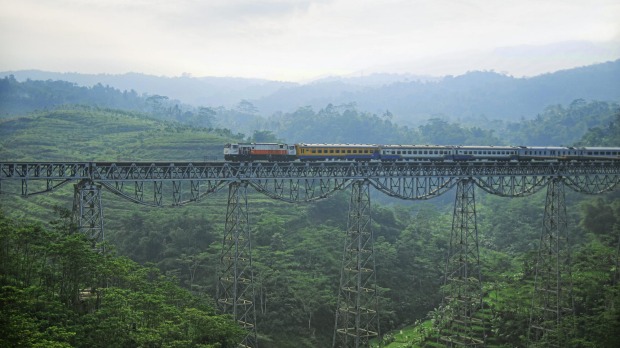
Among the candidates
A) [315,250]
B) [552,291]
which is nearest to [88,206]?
[315,250]

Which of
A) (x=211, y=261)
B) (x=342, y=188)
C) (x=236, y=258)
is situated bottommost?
(x=211, y=261)

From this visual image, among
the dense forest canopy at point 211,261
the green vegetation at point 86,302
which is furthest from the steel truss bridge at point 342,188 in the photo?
the dense forest canopy at point 211,261

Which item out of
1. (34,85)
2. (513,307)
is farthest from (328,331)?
(34,85)

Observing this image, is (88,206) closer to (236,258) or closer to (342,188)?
(236,258)

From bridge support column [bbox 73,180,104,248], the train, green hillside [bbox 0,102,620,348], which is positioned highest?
the train

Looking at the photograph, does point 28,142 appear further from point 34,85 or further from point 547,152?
point 34,85

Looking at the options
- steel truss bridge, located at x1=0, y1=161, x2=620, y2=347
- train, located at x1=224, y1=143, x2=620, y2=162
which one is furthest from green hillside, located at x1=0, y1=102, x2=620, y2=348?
train, located at x1=224, y1=143, x2=620, y2=162

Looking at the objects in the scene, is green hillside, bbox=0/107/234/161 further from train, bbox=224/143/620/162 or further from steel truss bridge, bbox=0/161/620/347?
train, bbox=224/143/620/162
